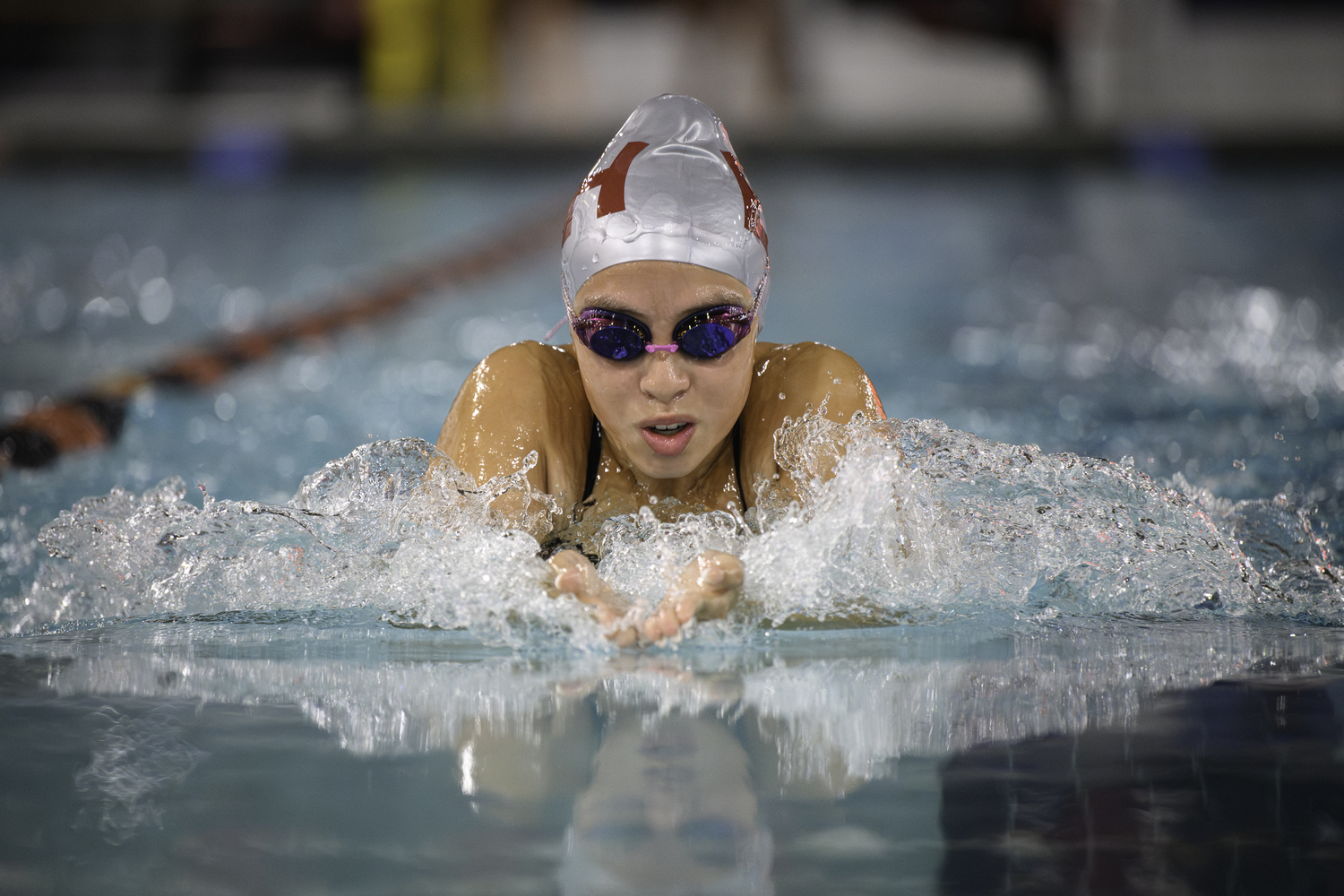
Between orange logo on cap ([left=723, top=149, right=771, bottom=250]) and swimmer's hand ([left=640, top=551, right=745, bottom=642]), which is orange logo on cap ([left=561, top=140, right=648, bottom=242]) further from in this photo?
swimmer's hand ([left=640, top=551, right=745, bottom=642])

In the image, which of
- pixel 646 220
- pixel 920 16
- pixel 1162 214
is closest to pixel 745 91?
pixel 920 16

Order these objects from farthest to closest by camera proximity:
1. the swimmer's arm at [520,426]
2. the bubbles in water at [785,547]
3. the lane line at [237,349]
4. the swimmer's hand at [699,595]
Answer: the lane line at [237,349] < the swimmer's arm at [520,426] < the bubbles in water at [785,547] < the swimmer's hand at [699,595]

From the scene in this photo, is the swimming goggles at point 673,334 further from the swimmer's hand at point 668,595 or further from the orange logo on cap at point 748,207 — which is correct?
the swimmer's hand at point 668,595

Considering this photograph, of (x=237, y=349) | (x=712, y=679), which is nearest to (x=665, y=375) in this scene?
(x=712, y=679)

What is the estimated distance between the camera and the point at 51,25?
1173 cm

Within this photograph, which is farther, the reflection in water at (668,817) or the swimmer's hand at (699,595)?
the swimmer's hand at (699,595)

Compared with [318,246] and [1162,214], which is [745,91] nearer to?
[1162,214]

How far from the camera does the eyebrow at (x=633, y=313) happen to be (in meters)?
1.69

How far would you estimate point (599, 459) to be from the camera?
1.96 meters

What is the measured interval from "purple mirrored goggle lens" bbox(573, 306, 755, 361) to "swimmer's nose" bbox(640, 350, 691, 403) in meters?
0.01

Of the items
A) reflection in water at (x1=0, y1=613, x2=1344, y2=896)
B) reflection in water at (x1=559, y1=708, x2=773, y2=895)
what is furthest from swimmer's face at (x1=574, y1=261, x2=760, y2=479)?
reflection in water at (x1=559, y1=708, x2=773, y2=895)

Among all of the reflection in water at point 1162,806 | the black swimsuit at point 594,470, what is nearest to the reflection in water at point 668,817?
the reflection in water at point 1162,806

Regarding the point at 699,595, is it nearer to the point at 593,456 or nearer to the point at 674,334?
the point at 674,334

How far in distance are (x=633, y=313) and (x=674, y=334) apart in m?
0.06
